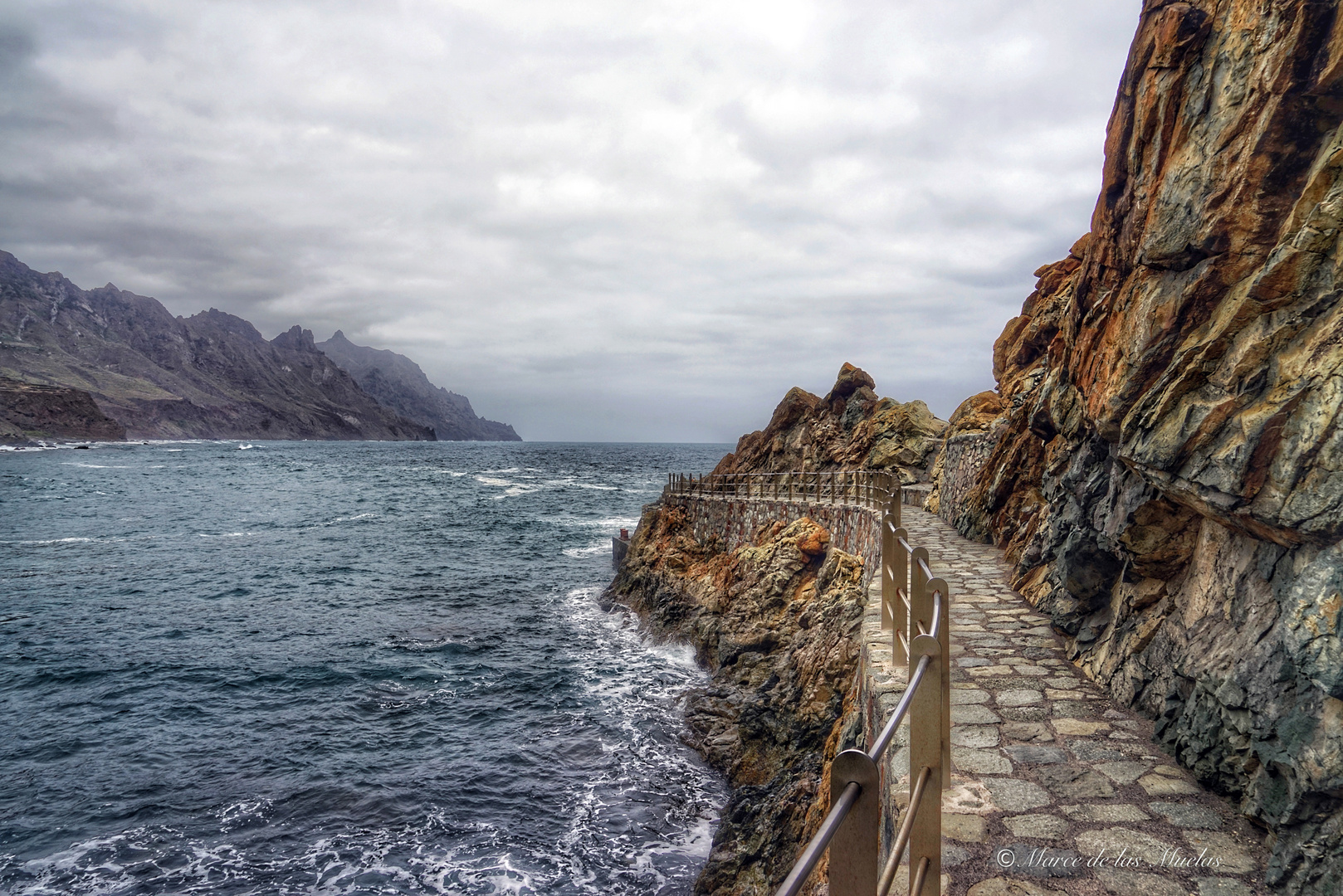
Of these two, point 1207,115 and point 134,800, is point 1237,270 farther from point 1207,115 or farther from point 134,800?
point 134,800

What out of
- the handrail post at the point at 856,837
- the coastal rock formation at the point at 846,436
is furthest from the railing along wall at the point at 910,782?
the coastal rock formation at the point at 846,436

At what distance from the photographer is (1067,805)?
381 cm

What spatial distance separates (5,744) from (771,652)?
1456 cm

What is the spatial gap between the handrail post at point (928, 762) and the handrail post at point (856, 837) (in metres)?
1.01

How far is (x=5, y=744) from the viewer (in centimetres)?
1247

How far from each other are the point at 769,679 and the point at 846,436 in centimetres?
2027

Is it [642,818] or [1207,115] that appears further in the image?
[642,818]

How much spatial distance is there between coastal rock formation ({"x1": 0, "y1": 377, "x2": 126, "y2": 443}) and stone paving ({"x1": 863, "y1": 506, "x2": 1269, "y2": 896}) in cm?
15324

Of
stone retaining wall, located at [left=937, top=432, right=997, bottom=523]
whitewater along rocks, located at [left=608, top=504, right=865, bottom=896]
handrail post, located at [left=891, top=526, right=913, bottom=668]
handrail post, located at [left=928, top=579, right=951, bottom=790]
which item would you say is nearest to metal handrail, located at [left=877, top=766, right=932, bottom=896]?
handrail post, located at [left=928, top=579, right=951, bottom=790]

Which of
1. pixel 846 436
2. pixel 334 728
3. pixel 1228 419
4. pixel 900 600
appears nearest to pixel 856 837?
pixel 1228 419

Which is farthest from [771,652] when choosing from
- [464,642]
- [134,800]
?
[134,800]

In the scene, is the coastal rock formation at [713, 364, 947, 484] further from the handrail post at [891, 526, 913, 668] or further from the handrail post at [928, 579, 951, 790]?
the handrail post at [928, 579, 951, 790]

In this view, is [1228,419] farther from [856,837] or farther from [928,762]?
[856,837]

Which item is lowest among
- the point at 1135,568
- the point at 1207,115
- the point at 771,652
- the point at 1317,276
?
the point at 771,652
